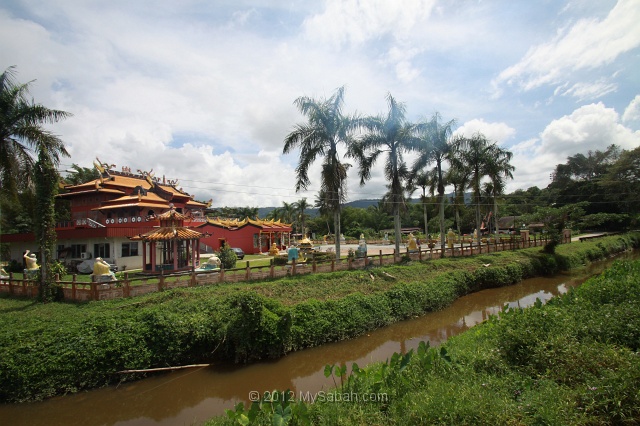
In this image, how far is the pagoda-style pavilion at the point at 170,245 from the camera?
1942 centimetres

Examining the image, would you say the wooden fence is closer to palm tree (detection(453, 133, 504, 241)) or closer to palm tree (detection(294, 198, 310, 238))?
palm tree (detection(453, 133, 504, 241))

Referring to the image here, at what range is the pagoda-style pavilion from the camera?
63.7 feet

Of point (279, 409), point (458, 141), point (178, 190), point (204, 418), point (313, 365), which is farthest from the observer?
point (178, 190)

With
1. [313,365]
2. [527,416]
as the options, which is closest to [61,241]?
[313,365]

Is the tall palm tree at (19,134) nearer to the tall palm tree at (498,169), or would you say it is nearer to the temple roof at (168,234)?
the temple roof at (168,234)

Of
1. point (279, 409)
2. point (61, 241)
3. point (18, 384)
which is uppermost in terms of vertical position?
point (61, 241)

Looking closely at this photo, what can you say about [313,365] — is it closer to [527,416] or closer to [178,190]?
[527,416]

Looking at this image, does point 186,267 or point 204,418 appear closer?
point 204,418

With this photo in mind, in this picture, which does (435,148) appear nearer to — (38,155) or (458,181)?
(458,181)

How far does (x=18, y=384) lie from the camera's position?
812cm

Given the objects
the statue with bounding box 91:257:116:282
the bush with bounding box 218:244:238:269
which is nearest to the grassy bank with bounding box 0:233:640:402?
the statue with bounding box 91:257:116:282

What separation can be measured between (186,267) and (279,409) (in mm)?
18281

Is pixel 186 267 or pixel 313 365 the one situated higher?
pixel 186 267

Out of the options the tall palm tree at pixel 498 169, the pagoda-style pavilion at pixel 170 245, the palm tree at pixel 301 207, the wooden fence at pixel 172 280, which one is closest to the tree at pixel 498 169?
the tall palm tree at pixel 498 169
